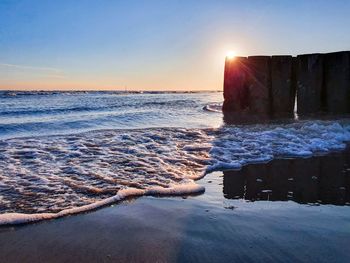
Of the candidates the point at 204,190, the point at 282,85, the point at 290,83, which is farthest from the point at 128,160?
the point at 290,83

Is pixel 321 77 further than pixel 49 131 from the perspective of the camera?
Yes

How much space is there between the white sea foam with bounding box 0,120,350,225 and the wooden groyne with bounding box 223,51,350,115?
72.5 inches

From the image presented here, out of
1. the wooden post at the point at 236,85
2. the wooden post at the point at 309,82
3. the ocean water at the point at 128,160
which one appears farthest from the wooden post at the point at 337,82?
the wooden post at the point at 236,85

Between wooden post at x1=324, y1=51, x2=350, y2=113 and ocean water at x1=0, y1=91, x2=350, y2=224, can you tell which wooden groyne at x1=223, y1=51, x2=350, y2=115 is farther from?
ocean water at x1=0, y1=91, x2=350, y2=224

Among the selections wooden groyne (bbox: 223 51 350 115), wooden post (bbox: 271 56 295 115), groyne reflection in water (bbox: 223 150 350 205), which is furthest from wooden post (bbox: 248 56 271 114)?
groyne reflection in water (bbox: 223 150 350 205)

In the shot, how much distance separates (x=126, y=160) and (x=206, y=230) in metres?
3.02

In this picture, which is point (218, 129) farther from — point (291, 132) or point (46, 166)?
point (46, 166)

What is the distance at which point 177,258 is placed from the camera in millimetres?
2600

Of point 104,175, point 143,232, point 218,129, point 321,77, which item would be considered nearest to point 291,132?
point 218,129

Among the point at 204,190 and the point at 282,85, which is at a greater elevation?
the point at 282,85

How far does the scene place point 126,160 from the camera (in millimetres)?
5926

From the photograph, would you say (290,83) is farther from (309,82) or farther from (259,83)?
(259,83)

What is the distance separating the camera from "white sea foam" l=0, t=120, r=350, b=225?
13.0 feet

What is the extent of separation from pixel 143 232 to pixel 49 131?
7977mm
